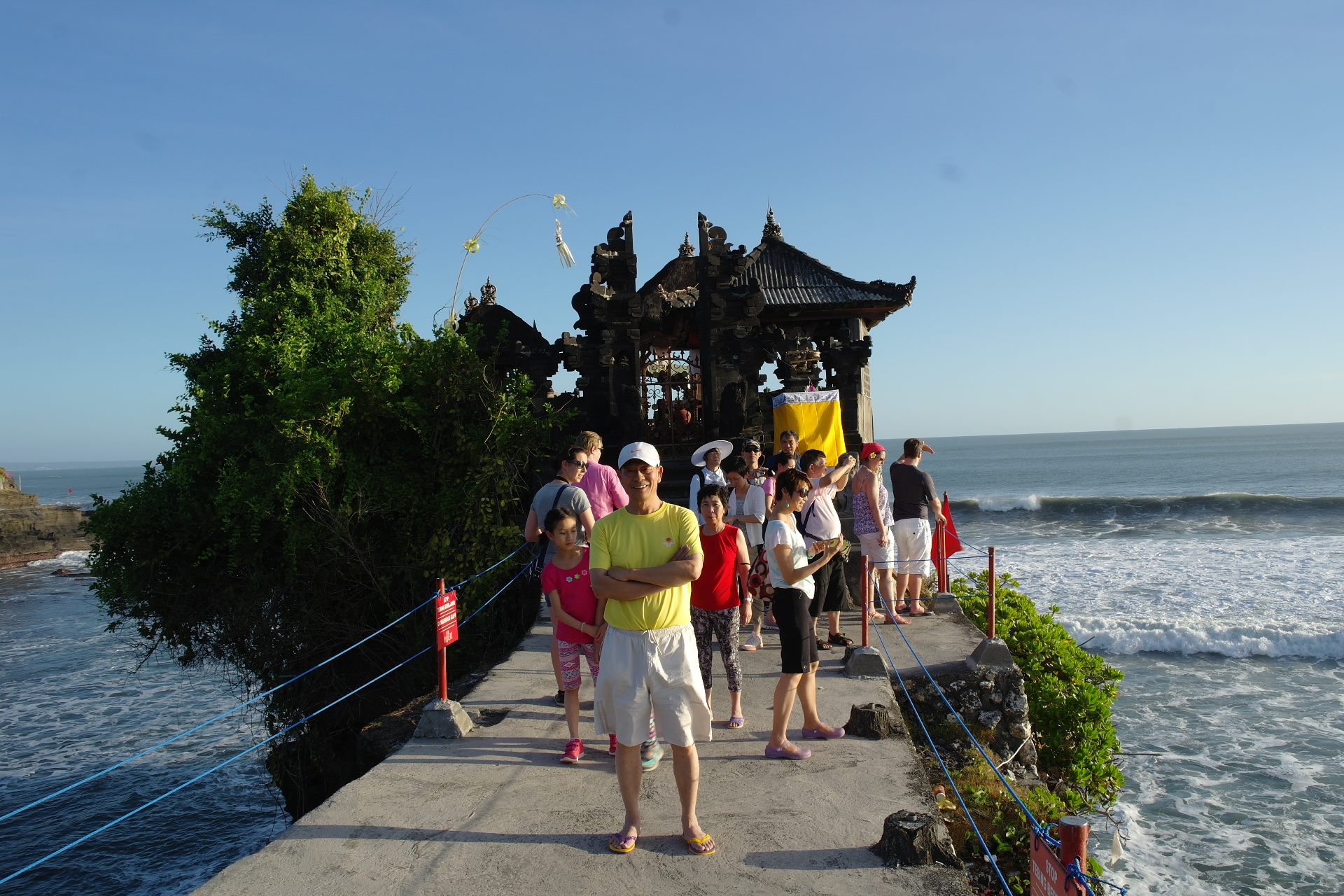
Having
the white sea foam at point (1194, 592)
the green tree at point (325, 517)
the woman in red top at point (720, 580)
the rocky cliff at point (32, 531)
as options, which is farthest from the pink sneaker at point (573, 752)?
the rocky cliff at point (32, 531)

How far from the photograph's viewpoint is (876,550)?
8586mm

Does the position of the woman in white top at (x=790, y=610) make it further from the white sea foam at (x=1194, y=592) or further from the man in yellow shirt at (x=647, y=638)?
the white sea foam at (x=1194, y=592)

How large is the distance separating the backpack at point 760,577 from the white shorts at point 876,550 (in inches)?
50.9

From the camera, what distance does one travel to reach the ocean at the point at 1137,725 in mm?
10438

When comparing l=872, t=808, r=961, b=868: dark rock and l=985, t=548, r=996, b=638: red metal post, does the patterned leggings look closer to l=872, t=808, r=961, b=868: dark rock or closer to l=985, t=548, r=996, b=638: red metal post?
l=872, t=808, r=961, b=868: dark rock

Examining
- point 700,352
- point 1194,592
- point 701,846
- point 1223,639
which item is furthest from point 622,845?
point 1194,592

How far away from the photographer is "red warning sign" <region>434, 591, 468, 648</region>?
6.26 m

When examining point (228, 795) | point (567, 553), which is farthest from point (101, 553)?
point (567, 553)

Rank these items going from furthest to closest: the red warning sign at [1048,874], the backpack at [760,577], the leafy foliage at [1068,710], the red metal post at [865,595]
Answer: the leafy foliage at [1068,710], the red metal post at [865,595], the backpack at [760,577], the red warning sign at [1048,874]

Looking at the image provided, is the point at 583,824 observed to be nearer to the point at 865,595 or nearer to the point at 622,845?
the point at 622,845

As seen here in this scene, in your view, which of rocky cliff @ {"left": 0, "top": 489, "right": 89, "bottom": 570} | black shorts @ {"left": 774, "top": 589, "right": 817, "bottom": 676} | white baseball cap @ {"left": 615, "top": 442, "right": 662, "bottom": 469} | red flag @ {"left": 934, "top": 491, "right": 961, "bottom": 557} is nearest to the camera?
white baseball cap @ {"left": 615, "top": 442, "right": 662, "bottom": 469}

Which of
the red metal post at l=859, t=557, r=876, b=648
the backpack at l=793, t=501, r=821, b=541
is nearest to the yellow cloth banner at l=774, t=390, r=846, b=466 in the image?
the red metal post at l=859, t=557, r=876, b=648

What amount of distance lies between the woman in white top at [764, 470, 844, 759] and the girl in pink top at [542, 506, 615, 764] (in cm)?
108

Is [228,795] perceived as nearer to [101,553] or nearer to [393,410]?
[101,553]
